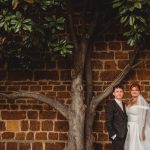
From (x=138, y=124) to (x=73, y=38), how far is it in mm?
2113

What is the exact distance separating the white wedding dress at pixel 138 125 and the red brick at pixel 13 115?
269cm

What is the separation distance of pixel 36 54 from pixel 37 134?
1.74 metres

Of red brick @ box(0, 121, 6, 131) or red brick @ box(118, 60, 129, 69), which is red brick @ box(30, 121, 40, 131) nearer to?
red brick @ box(0, 121, 6, 131)

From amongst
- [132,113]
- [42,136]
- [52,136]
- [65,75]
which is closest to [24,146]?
[42,136]

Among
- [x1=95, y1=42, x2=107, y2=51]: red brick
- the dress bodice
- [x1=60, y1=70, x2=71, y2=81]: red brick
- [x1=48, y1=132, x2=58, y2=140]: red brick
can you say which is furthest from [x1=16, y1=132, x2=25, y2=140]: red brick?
the dress bodice

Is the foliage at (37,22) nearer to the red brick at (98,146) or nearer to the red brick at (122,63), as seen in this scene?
the red brick at (122,63)

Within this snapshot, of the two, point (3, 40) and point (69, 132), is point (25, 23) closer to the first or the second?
point (3, 40)

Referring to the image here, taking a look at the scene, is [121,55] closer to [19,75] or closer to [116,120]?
[116,120]

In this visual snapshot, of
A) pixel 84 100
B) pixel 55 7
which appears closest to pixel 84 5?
pixel 55 7

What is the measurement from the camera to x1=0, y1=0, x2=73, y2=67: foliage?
8.26 metres

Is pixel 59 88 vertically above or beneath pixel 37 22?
beneath

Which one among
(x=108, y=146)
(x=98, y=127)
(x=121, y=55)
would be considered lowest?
(x=108, y=146)

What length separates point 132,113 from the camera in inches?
361

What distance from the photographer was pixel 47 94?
1077 centimetres
